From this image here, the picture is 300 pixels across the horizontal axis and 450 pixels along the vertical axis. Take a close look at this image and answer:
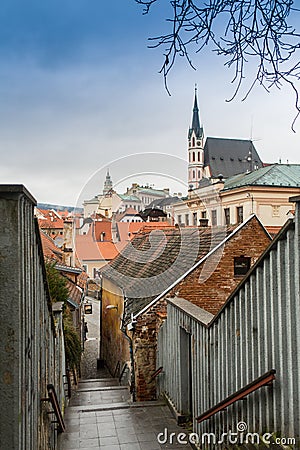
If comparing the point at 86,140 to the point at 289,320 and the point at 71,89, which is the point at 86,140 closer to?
the point at 71,89

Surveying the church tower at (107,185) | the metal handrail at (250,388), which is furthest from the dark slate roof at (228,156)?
the metal handrail at (250,388)

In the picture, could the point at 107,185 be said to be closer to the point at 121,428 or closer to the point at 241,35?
the point at 121,428

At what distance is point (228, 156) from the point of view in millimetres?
37219

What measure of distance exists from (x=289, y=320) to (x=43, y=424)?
1840 mm

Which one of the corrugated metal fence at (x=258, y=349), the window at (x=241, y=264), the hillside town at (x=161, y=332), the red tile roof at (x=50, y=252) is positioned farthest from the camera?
the red tile roof at (x=50, y=252)

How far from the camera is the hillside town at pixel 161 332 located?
2.16 meters

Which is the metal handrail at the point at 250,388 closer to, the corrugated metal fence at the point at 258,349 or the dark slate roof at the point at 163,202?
the corrugated metal fence at the point at 258,349

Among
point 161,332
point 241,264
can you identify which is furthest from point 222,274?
point 161,332

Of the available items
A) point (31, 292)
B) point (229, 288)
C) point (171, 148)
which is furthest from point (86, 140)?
point (31, 292)

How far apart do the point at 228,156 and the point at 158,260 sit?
2789 centimetres

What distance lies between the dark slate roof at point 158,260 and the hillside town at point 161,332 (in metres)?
0.04

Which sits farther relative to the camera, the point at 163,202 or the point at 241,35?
the point at 163,202

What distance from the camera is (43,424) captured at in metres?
3.15

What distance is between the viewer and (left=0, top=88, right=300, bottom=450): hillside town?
2156 mm
